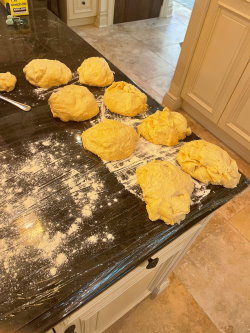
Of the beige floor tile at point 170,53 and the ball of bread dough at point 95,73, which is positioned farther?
the beige floor tile at point 170,53

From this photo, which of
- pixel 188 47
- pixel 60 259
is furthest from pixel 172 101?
pixel 60 259

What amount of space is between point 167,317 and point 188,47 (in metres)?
1.63

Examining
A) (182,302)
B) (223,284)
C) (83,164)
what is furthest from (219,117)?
(83,164)

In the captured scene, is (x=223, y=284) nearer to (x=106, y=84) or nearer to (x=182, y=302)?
(x=182, y=302)

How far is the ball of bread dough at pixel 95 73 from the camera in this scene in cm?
92

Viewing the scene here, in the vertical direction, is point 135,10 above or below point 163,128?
below

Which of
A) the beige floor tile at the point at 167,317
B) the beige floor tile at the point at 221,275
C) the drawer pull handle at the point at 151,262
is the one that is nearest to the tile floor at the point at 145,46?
the beige floor tile at the point at 221,275

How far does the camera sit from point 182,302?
3.92 ft

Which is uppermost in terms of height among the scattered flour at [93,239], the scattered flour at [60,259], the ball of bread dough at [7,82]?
the ball of bread dough at [7,82]

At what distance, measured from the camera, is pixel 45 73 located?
90cm

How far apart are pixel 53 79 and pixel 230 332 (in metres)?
1.29

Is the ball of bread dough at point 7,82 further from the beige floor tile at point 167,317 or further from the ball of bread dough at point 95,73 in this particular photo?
the beige floor tile at point 167,317

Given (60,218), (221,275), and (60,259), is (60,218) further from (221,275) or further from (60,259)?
(221,275)

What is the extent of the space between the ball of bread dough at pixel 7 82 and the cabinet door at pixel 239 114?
128 cm
